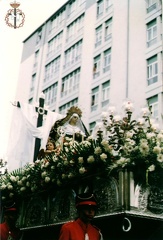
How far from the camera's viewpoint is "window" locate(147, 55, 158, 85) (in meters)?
11.8

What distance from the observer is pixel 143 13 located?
43.4ft

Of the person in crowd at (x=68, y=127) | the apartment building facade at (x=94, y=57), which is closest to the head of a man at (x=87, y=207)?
the person in crowd at (x=68, y=127)

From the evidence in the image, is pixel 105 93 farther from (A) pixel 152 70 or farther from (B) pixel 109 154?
(B) pixel 109 154

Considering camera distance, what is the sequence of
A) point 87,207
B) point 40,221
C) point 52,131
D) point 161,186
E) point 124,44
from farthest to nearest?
1. point 124,44
2. point 52,131
3. point 40,221
4. point 161,186
5. point 87,207

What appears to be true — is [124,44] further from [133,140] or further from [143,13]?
[133,140]

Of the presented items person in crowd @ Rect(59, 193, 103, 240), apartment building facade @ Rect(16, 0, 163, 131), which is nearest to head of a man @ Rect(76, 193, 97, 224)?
person in crowd @ Rect(59, 193, 103, 240)

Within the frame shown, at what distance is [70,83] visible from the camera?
48.5 ft

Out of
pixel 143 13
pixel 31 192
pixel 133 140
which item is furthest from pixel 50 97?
pixel 133 140

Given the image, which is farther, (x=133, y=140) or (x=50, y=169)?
(x=50, y=169)

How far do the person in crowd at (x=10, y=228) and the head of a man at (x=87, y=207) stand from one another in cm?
154

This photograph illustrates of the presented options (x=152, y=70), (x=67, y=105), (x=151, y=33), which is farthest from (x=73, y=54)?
(x=152, y=70)

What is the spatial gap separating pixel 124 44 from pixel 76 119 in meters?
6.85

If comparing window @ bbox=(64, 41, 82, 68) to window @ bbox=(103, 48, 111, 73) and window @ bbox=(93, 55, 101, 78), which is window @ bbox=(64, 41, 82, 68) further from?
window @ bbox=(103, 48, 111, 73)

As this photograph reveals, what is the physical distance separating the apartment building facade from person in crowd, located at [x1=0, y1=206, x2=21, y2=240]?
23.5ft
